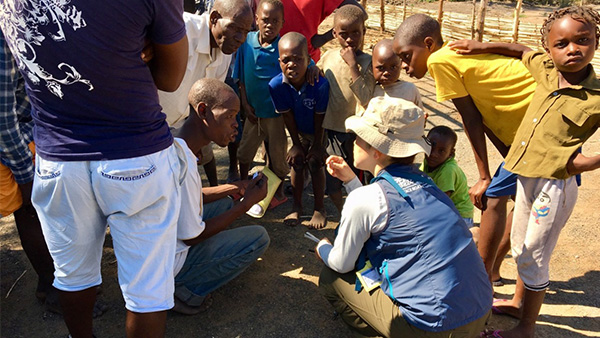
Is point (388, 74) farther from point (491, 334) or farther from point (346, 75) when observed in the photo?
point (491, 334)

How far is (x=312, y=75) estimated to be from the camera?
3.80 meters

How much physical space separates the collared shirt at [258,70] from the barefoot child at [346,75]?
44cm

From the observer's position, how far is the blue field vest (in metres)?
2.27

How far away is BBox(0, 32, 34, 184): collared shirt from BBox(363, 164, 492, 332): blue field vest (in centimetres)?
179

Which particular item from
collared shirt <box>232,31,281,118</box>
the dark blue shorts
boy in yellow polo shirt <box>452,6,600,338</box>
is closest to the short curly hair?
boy in yellow polo shirt <box>452,6,600,338</box>

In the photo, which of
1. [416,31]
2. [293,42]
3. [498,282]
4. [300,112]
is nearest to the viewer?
[416,31]

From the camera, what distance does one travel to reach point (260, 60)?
161 inches

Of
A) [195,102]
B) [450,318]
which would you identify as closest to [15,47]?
[195,102]

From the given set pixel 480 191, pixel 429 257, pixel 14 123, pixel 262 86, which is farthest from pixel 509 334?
pixel 14 123

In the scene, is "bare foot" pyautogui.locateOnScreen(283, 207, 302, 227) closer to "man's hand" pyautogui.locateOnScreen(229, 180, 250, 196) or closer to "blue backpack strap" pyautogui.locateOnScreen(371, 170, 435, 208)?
"man's hand" pyautogui.locateOnScreen(229, 180, 250, 196)

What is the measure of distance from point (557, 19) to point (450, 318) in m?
1.50

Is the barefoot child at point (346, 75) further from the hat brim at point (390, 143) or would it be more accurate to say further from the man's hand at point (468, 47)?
the hat brim at point (390, 143)

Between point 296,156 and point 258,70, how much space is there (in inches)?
30.1

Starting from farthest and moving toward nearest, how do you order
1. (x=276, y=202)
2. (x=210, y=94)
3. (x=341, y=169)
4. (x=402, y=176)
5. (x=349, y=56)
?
(x=276, y=202)
(x=349, y=56)
(x=210, y=94)
(x=341, y=169)
(x=402, y=176)
